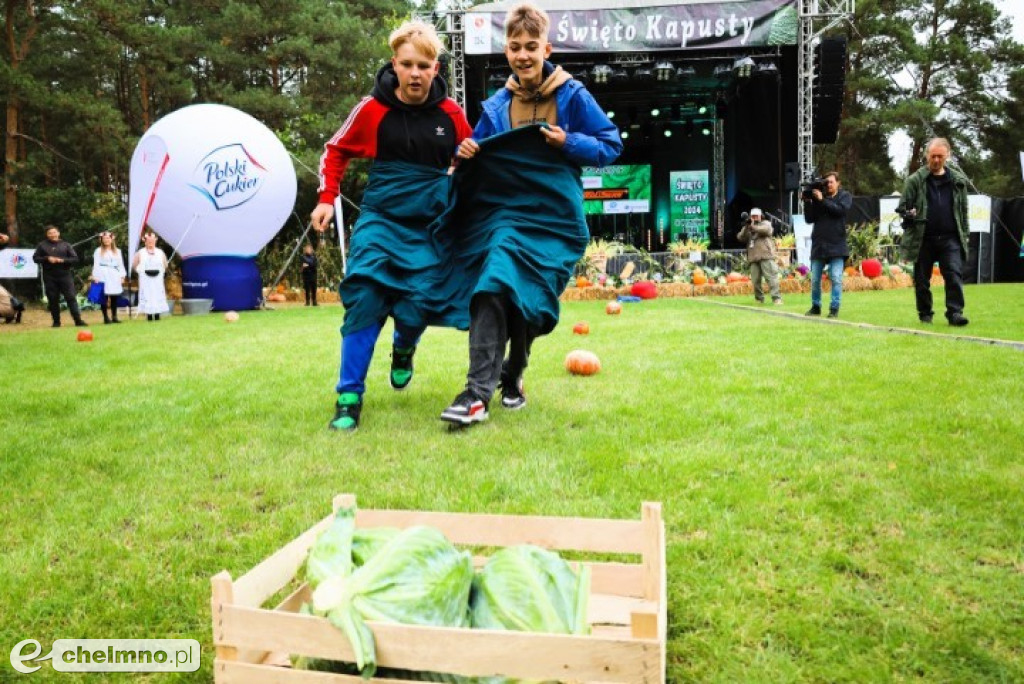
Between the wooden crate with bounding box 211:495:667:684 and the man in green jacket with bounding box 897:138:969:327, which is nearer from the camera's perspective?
the wooden crate with bounding box 211:495:667:684

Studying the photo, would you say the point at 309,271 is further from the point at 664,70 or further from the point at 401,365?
the point at 401,365

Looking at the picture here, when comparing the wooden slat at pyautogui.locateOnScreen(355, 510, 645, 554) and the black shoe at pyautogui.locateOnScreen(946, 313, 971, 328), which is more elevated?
the wooden slat at pyautogui.locateOnScreen(355, 510, 645, 554)

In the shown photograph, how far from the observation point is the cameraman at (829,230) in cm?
984

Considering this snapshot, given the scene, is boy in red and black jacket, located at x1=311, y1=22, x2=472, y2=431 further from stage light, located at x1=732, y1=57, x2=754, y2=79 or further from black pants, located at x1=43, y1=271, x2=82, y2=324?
stage light, located at x1=732, y1=57, x2=754, y2=79

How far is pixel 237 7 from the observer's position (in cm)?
2717

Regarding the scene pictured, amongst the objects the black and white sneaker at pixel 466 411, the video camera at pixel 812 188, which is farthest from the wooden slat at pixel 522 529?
the video camera at pixel 812 188

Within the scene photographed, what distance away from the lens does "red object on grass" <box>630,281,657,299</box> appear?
16328 millimetres

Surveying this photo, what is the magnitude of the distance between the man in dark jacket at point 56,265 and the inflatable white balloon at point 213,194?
4.00 feet

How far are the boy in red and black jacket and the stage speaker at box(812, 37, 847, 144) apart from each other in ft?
59.7

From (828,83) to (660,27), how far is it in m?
5.84

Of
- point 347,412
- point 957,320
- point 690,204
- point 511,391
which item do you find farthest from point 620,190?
point 347,412

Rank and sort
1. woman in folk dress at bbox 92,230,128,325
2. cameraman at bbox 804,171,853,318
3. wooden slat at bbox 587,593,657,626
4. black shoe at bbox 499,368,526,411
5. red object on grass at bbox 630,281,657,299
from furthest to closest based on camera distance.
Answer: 1. red object on grass at bbox 630,281,657,299
2. woman in folk dress at bbox 92,230,128,325
3. cameraman at bbox 804,171,853,318
4. black shoe at bbox 499,368,526,411
5. wooden slat at bbox 587,593,657,626

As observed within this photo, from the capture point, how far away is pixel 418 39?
396cm

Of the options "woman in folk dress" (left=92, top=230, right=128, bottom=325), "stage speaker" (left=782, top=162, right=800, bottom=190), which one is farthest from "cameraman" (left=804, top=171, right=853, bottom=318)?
"woman in folk dress" (left=92, top=230, right=128, bottom=325)
